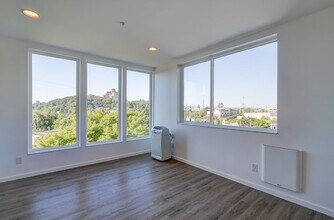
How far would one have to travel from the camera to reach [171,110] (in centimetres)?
460

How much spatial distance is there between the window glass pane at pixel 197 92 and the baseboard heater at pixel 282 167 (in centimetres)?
144

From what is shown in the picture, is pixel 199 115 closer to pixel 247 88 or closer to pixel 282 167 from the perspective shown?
pixel 247 88

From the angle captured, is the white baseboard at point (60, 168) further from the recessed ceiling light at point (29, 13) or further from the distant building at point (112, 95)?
the recessed ceiling light at point (29, 13)

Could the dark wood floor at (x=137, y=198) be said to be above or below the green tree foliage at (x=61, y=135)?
below

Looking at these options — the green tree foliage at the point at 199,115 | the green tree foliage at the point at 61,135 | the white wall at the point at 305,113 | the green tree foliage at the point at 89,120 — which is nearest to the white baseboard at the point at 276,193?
the white wall at the point at 305,113

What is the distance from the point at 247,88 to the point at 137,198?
252 centimetres

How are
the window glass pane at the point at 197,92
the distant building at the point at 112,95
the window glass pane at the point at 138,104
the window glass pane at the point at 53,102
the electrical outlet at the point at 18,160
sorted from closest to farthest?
the electrical outlet at the point at 18,160 < the window glass pane at the point at 53,102 < the window glass pane at the point at 197,92 < the distant building at the point at 112,95 < the window glass pane at the point at 138,104

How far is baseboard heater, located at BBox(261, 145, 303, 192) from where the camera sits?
2389mm

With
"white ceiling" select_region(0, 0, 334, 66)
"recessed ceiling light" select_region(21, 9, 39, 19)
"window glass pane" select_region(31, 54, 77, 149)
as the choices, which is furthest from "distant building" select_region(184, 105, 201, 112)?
"recessed ceiling light" select_region(21, 9, 39, 19)

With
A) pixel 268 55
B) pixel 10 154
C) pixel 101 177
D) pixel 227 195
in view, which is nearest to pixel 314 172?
pixel 227 195

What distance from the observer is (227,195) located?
8.75 feet

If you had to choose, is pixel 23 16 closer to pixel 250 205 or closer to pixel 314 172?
pixel 250 205

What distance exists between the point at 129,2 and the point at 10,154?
323 cm

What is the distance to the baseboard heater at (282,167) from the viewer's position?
2389 mm
